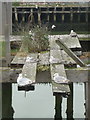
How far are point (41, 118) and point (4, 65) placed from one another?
192cm

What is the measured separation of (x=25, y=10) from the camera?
19.9 m

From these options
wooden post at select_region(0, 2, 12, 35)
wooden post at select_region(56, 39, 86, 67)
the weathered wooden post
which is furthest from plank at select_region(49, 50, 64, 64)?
wooden post at select_region(0, 2, 12, 35)

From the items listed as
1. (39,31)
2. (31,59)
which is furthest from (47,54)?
(39,31)

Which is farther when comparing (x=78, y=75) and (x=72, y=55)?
(x=72, y=55)

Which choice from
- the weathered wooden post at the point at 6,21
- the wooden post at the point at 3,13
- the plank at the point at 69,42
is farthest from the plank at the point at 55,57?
the wooden post at the point at 3,13

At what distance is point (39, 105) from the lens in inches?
275

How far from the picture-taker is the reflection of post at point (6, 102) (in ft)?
20.4

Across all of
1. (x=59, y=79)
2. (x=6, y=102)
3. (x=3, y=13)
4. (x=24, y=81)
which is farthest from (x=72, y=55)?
(x=6, y=102)

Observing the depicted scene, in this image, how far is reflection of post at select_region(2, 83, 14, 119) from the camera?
623cm

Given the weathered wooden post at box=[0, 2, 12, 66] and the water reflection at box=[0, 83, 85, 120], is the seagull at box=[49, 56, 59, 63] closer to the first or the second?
the weathered wooden post at box=[0, 2, 12, 66]

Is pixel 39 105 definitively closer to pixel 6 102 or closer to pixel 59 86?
pixel 6 102

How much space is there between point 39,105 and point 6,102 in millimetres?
Answer: 870

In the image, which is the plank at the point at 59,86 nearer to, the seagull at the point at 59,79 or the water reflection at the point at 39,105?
the seagull at the point at 59,79

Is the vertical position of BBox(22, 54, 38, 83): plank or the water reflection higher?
BBox(22, 54, 38, 83): plank
